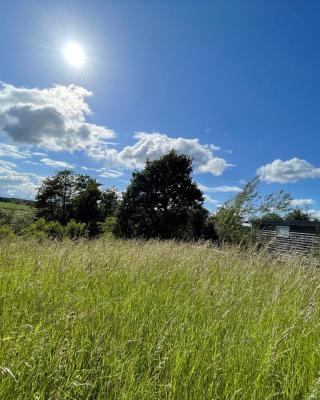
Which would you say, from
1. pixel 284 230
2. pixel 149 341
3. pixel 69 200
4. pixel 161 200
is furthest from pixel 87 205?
pixel 149 341

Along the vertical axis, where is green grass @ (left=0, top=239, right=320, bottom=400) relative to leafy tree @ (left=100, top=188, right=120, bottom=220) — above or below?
below

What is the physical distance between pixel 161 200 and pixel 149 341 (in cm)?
3402

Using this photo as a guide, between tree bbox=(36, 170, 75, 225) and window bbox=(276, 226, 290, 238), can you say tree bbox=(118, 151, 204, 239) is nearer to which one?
window bbox=(276, 226, 290, 238)

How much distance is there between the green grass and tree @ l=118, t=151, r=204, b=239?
30.7 m

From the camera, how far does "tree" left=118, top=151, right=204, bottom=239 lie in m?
35.2

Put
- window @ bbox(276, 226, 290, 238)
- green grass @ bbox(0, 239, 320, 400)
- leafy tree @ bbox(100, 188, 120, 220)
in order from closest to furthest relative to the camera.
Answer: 1. green grass @ bbox(0, 239, 320, 400)
2. window @ bbox(276, 226, 290, 238)
3. leafy tree @ bbox(100, 188, 120, 220)

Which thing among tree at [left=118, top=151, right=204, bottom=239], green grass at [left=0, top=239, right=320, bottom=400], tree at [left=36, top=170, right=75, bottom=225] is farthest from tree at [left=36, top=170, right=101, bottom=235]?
green grass at [left=0, top=239, right=320, bottom=400]

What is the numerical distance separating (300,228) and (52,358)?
27.2m

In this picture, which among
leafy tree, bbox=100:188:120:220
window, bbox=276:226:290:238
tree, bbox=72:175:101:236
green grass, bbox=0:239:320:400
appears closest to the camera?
green grass, bbox=0:239:320:400

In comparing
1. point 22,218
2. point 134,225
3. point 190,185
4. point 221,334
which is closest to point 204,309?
point 221,334

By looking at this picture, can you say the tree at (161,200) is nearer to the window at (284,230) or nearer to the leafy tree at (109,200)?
the window at (284,230)

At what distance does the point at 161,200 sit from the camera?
36.6 m

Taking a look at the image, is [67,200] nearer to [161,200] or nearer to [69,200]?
[69,200]

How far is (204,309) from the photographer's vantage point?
3.27m
